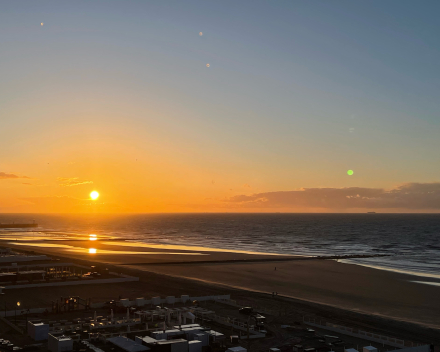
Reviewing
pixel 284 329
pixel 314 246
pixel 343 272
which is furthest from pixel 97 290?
pixel 314 246

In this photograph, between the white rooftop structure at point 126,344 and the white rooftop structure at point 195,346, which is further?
the white rooftop structure at point 195,346

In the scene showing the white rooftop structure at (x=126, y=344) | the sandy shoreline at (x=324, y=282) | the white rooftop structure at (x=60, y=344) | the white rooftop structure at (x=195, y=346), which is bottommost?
the sandy shoreline at (x=324, y=282)

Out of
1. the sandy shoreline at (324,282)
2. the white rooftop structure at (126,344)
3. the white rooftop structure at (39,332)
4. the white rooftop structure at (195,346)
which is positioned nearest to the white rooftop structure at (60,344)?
the white rooftop structure at (39,332)

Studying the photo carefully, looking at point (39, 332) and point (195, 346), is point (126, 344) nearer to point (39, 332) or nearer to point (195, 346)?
point (195, 346)

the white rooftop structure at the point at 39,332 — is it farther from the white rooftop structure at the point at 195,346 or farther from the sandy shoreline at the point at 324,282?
the sandy shoreline at the point at 324,282

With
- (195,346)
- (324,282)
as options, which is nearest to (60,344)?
(195,346)

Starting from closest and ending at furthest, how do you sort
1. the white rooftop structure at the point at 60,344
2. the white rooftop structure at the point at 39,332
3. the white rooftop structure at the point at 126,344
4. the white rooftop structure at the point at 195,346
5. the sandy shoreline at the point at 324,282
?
the white rooftop structure at the point at 60,344 < the white rooftop structure at the point at 126,344 < the white rooftop structure at the point at 195,346 < the white rooftop structure at the point at 39,332 < the sandy shoreline at the point at 324,282

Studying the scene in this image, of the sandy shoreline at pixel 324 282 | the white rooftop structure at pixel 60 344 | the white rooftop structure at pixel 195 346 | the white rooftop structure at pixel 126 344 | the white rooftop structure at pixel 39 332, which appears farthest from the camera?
the sandy shoreline at pixel 324 282

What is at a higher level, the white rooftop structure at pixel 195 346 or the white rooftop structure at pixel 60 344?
the white rooftop structure at pixel 60 344
